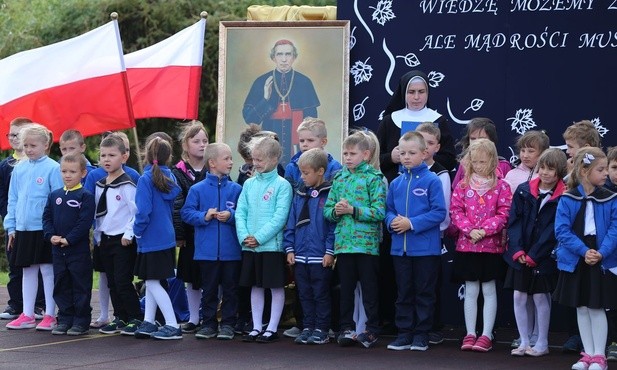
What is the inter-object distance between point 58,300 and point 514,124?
174 inches

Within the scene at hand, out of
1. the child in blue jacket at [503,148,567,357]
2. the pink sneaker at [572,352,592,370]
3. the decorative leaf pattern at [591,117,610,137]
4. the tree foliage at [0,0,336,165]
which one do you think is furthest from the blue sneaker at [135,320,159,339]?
the tree foliage at [0,0,336,165]

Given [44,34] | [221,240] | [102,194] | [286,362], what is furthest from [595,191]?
[44,34]

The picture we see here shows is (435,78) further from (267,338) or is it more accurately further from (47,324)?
(47,324)

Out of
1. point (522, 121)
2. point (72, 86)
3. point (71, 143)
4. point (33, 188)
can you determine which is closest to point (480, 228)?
point (522, 121)

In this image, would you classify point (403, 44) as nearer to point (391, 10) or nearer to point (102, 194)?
point (391, 10)

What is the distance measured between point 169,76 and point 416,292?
155 inches

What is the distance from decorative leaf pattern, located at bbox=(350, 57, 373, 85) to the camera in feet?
37.2

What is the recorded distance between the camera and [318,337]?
9.71 m

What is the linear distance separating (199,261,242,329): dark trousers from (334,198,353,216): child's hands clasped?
1.19 m

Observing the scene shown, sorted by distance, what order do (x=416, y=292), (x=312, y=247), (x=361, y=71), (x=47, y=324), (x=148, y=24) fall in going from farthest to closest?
(x=148, y=24), (x=361, y=71), (x=47, y=324), (x=312, y=247), (x=416, y=292)

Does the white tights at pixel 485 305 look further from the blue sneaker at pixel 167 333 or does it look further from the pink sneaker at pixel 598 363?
the blue sneaker at pixel 167 333

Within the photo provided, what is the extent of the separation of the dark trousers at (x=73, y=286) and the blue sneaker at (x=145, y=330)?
0.58 meters

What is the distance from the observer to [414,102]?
407 inches

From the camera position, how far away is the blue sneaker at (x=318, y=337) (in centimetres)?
970
